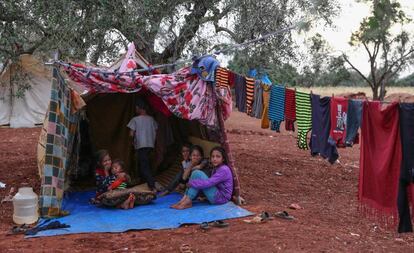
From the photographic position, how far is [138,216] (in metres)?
6.69

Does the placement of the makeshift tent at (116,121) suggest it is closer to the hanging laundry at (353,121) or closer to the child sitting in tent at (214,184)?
the child sitting in tent at (214,184)

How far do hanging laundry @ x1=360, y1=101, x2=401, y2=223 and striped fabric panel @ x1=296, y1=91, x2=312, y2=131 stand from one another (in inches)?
37.2

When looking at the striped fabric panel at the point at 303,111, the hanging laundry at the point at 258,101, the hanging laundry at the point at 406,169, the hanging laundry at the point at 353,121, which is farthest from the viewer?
the hanging laundry at the point at 258,101

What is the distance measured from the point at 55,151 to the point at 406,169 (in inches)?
175

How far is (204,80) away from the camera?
7.07m

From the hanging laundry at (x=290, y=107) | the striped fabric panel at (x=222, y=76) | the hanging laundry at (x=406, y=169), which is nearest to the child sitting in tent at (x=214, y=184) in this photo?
the striped fabric panel at (x=222, y=76)

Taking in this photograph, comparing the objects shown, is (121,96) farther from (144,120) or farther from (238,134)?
(238,134)

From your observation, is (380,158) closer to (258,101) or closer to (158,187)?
(258,101)

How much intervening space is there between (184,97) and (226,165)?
1.15 meters

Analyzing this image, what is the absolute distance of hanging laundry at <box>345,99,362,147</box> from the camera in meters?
5.01

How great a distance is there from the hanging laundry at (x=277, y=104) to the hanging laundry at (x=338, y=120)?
3.57 ft

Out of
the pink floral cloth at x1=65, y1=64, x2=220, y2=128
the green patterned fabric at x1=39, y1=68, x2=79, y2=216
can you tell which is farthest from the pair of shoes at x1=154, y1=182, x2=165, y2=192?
the green patterned fabric at x1=39, y1=68, x2=79, y2=216

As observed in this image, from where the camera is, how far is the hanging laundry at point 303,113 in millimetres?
5840

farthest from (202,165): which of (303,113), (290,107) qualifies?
(303,113)
